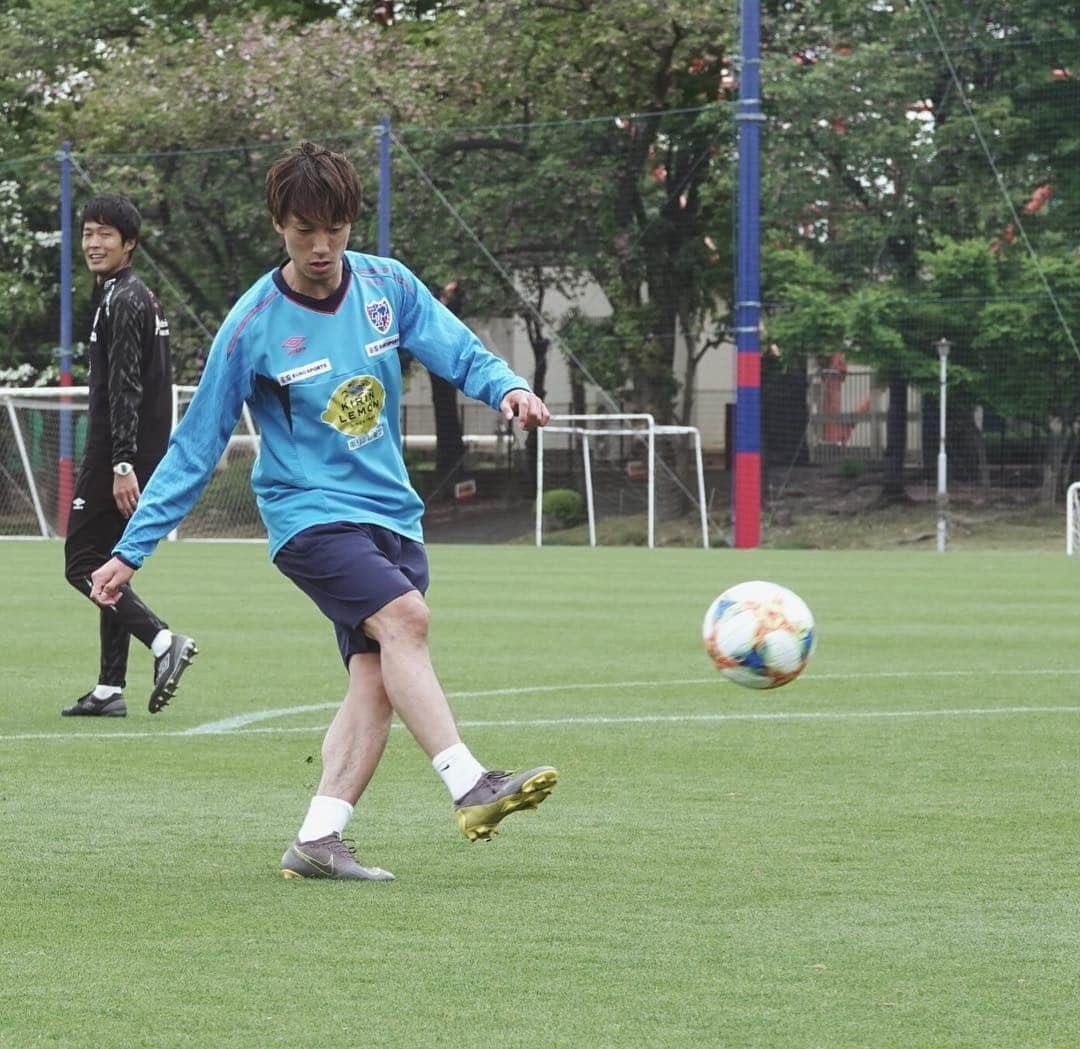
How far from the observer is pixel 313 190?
17.2ft

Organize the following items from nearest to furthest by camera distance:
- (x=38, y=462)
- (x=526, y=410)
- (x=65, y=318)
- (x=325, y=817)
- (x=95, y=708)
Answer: (x=526, y=410) → (x=325, y=817) → (x=95, y=708) → (x=38, y=462) → (x=65, y=318)

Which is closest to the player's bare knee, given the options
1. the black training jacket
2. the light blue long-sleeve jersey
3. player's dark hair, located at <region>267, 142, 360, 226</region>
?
the light blue long-sleeve jersey

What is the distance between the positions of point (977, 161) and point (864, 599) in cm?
1740

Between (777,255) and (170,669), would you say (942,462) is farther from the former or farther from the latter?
(170,669)

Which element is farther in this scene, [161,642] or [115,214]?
[115,214]

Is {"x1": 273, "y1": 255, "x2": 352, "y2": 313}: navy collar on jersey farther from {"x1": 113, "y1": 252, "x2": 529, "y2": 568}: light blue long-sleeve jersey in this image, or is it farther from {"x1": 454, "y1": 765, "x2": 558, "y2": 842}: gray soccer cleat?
{"x1": 454, "y1": 765, "x2": 558, "y2": 842}: gray soccer cleat

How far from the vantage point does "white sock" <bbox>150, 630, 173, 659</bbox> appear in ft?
28.3

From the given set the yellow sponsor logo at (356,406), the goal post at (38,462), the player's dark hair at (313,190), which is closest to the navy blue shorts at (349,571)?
the yellow sponsor logo at (356,406)

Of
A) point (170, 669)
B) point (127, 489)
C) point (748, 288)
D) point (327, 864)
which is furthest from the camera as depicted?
point (748, 288)

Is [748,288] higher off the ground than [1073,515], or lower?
higher

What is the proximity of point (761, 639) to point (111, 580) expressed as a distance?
2202 millimetres

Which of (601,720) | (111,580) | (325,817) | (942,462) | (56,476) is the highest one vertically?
(111,580)

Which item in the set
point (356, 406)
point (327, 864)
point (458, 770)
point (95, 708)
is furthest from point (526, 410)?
point (95, 708)

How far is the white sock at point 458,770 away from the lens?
527 centimetres
